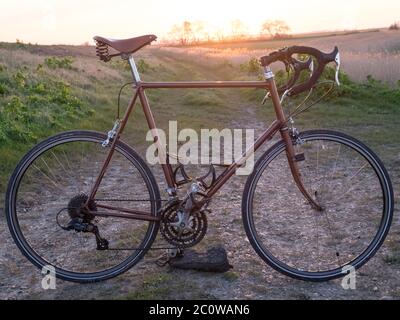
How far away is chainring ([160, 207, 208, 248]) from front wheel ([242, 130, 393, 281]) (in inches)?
14.5

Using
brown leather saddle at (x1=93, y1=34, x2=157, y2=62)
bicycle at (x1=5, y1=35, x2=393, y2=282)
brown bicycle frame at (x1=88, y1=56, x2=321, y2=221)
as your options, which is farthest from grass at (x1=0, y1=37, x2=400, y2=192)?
brown leather saddle at (x1=93, y1=34, x2=157, y2=62)

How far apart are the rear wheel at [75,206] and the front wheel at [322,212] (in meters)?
1.03

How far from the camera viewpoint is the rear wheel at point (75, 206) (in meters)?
3.87

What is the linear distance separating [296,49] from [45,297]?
2.80 meters

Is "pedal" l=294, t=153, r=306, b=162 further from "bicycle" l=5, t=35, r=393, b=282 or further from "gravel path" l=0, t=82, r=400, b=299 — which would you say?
"gravel path" l=0, t=82, r=400, b=299

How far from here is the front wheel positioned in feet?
12.6

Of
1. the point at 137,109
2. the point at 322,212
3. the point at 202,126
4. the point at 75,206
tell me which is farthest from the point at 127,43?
the point at 137,109

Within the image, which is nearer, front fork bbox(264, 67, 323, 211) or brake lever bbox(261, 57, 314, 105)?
brake lever bbox(261, 57, 314, 105)

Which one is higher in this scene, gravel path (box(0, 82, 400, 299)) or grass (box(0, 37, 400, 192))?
grass (box(0, 37, 400, 192))

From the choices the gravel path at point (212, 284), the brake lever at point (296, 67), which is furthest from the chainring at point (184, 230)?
the brake lever at point (296, 67)

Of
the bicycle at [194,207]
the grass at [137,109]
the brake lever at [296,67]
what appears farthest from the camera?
the grass at [137,109]

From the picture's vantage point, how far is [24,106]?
9.85m

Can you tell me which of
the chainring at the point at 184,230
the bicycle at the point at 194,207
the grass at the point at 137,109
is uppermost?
the grass at the point at 137,109

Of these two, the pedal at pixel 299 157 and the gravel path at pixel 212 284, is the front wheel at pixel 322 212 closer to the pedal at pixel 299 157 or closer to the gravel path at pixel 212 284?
the pedal at pixel 299 157
